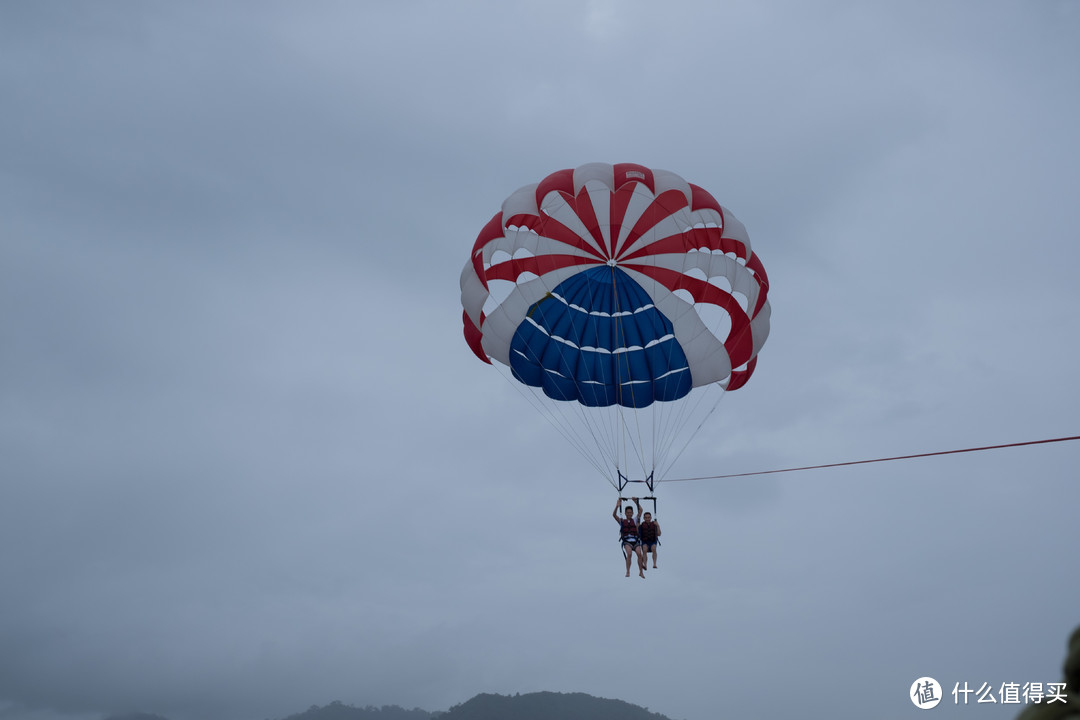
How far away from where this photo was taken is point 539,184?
14.6 meters

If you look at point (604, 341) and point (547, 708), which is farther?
point (547, 708)

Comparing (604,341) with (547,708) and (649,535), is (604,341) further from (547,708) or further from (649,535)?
(547,708)

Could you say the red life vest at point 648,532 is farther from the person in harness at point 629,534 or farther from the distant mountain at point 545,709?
the distant mountain at point 545,709

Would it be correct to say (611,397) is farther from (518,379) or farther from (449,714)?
(449,714)

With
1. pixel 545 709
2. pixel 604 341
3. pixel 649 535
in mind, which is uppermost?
pixel 604 341

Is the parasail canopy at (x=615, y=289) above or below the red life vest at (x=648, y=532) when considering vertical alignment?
above

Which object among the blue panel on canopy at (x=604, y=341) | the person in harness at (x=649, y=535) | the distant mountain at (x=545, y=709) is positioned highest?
the blue panel on canopy at (x=604, y=341)

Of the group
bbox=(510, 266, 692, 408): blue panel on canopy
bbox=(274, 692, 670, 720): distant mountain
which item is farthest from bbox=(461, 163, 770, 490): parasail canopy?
bbox=(274, 692, 670, 720): distant mountain

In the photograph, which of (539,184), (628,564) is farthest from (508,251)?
(628,564)

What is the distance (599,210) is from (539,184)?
110cm

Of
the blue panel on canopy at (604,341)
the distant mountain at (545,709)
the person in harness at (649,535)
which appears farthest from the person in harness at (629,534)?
the distant mountain at (545,709)

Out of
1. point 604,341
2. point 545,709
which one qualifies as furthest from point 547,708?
point 604,341

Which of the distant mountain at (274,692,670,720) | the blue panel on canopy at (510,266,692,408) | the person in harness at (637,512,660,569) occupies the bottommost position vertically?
the distant mountain at (274,692,670,720)

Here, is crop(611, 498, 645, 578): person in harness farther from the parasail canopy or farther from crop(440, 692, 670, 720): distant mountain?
crop(440, 692, 670, 720): distant mountain
